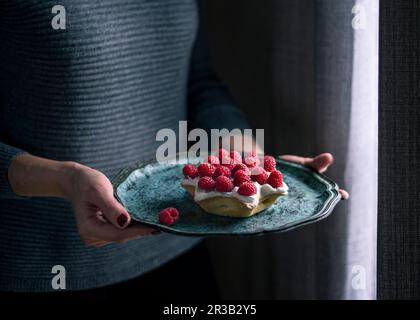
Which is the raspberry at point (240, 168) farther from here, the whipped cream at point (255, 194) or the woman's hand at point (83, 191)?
the woman's hand at point (83, 191)

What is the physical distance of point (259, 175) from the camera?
0.76 metres

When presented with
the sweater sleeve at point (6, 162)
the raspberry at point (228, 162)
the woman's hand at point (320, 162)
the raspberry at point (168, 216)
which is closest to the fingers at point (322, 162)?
the woman's hand at point (320, 162)

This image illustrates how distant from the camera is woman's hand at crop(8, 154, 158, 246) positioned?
2.33 ft

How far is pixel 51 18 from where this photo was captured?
83 cm

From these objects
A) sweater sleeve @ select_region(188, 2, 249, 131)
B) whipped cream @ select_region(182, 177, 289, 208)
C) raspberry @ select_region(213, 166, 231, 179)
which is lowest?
whipped cream @ select_region(182, 177, 289, 208)

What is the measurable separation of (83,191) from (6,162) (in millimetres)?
139

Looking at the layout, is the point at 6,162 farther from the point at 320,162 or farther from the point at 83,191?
the point at 320,162

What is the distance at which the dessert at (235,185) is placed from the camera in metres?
0.73

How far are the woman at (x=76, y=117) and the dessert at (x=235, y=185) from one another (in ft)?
0.28

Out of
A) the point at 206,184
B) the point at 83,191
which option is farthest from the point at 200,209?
the point at 83,191

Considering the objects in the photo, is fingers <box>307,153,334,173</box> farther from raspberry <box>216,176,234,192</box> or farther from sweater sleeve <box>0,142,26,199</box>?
sweater sleeve <box>0,142,26,199</box>

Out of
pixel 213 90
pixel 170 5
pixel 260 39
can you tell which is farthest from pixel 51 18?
pixel 260 39

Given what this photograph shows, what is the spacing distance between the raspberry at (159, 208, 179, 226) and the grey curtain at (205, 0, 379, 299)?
325mm

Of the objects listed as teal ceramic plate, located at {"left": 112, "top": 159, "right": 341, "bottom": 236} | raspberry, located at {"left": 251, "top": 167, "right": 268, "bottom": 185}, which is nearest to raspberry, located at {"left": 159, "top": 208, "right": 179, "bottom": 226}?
teal ceramic plate, located at {"left": 112, "top": 159, "right": 341, "bottom": 236}
